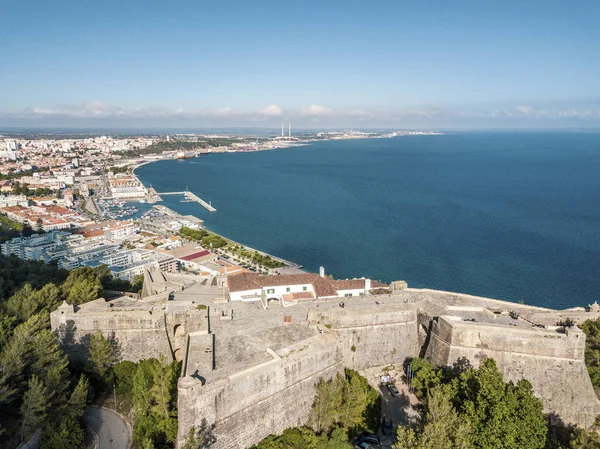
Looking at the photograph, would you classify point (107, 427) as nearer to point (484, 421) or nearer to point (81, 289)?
point (81, 289)

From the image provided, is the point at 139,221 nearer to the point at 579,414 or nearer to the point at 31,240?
the point at 31,240

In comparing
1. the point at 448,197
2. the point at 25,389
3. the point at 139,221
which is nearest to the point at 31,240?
the point at 139,221

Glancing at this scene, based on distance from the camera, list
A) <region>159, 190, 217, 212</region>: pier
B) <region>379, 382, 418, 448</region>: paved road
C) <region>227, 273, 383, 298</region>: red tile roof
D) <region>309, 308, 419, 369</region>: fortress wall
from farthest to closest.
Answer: <region>159, 190, 217, 212</region>: pier
<region>227, 273, 383, 298</region>: red tile roof
<region>309, 308, 419, 369</region>: fortress wall
<region>379, 382, 418, 448</region>: paved road

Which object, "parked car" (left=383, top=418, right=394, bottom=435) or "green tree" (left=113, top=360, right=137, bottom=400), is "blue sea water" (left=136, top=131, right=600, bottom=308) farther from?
"green tree" (left=113, top=360, right=137, bottom=400)

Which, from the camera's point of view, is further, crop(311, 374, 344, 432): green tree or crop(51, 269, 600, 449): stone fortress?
crop(311, 374, 344, 432): green tree

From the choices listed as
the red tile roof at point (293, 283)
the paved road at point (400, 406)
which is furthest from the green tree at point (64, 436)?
the paved road at point (400, 406)

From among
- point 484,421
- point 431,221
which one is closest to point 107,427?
→ point 484,421

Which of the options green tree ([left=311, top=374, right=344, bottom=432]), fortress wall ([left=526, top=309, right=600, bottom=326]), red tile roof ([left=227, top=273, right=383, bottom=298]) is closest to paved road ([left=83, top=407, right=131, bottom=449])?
green tree ([left=311, top=374, right=344, bottom=432])
